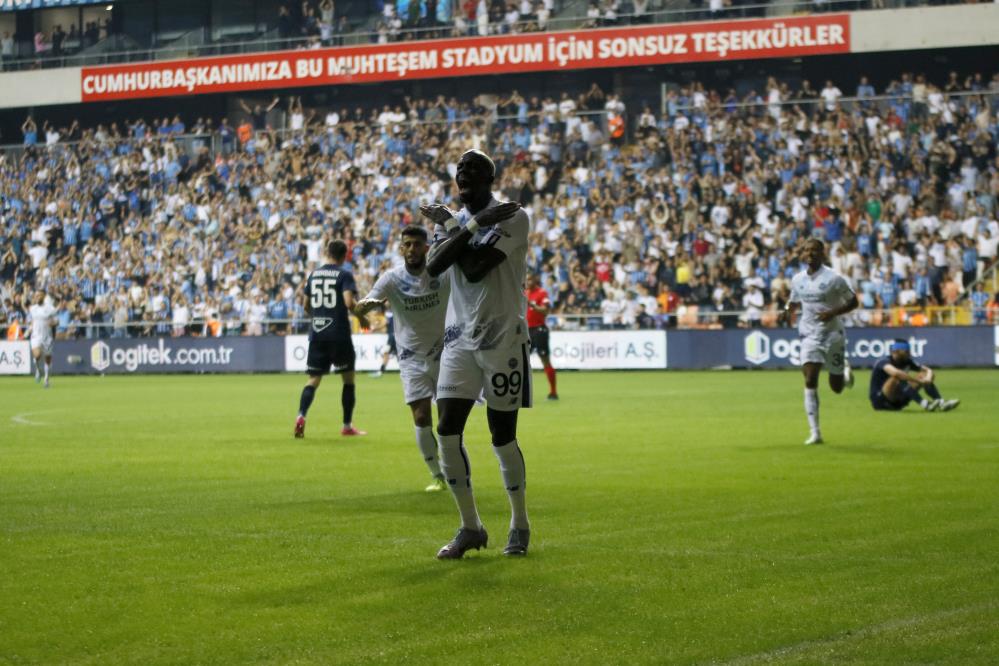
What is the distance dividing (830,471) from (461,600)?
23.0 ft

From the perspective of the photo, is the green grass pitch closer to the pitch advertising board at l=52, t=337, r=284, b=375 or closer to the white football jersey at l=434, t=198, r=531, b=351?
the white football jersey at l=434, t=198, r=531, b=351

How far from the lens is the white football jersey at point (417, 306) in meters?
12.8

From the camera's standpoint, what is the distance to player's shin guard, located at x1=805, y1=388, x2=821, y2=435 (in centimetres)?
1683

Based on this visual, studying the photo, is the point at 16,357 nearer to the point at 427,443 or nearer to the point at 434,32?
the point at 434,32

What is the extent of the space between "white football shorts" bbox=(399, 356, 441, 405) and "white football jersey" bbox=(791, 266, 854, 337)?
21.4 feet

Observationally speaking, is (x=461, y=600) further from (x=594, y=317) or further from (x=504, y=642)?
(x=594, y=317)

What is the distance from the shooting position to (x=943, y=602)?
7035mm

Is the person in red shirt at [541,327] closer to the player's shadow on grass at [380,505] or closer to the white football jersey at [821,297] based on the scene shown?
the white football jersey at [821,297]

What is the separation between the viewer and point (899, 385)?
73.7 ft

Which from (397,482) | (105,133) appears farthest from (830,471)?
(105,133)

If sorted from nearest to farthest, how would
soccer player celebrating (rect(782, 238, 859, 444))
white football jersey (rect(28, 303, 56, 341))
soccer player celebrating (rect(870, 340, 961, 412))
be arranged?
soccer player celebrating (rect(782, 238, 859, 444))
soccer player celebrating (rect(870, 340, 961, 412))
white football jersey (rect(28, 303, 56, 341))

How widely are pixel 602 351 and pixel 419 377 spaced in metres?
26.9

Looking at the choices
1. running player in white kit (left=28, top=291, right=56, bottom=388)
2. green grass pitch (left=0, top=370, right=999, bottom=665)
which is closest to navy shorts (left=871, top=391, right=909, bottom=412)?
green grass pitch (left=0, top=370, right=999, bottom=665)

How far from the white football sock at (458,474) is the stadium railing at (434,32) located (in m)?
39.1
